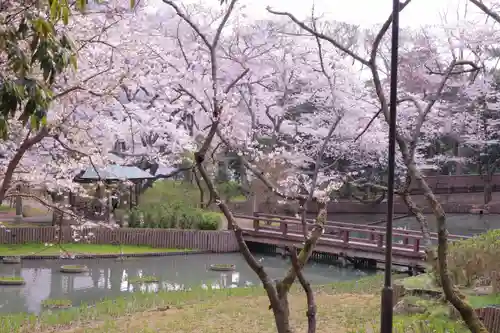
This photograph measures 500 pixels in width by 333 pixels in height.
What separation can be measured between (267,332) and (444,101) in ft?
70.2

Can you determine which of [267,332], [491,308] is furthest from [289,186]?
[491,308]

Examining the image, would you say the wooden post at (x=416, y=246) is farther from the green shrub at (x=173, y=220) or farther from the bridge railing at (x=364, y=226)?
the green shrub at (x=173, y=220)

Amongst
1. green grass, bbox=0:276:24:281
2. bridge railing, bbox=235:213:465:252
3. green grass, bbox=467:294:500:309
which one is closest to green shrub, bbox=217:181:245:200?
bridge railing, bbox=235:213:465:252

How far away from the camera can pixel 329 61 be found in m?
20.6

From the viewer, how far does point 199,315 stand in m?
9.45

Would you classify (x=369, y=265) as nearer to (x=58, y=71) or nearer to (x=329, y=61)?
(x=329, y=61)

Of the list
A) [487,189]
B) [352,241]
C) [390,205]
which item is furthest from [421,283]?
[487,189]

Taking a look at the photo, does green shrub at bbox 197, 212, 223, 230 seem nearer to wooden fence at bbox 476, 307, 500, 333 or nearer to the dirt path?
the dirt path

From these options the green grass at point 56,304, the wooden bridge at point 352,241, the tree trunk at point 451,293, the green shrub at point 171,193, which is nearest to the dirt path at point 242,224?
the wooden bridge at point 352,241

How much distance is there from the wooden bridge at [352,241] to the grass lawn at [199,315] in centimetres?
323

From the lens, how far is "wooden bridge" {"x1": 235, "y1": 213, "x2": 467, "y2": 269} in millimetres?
14836

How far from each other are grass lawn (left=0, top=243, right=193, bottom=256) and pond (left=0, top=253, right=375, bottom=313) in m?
0.50

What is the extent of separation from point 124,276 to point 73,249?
298 centimetres

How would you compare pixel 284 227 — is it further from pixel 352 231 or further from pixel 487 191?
pixel 487 191
